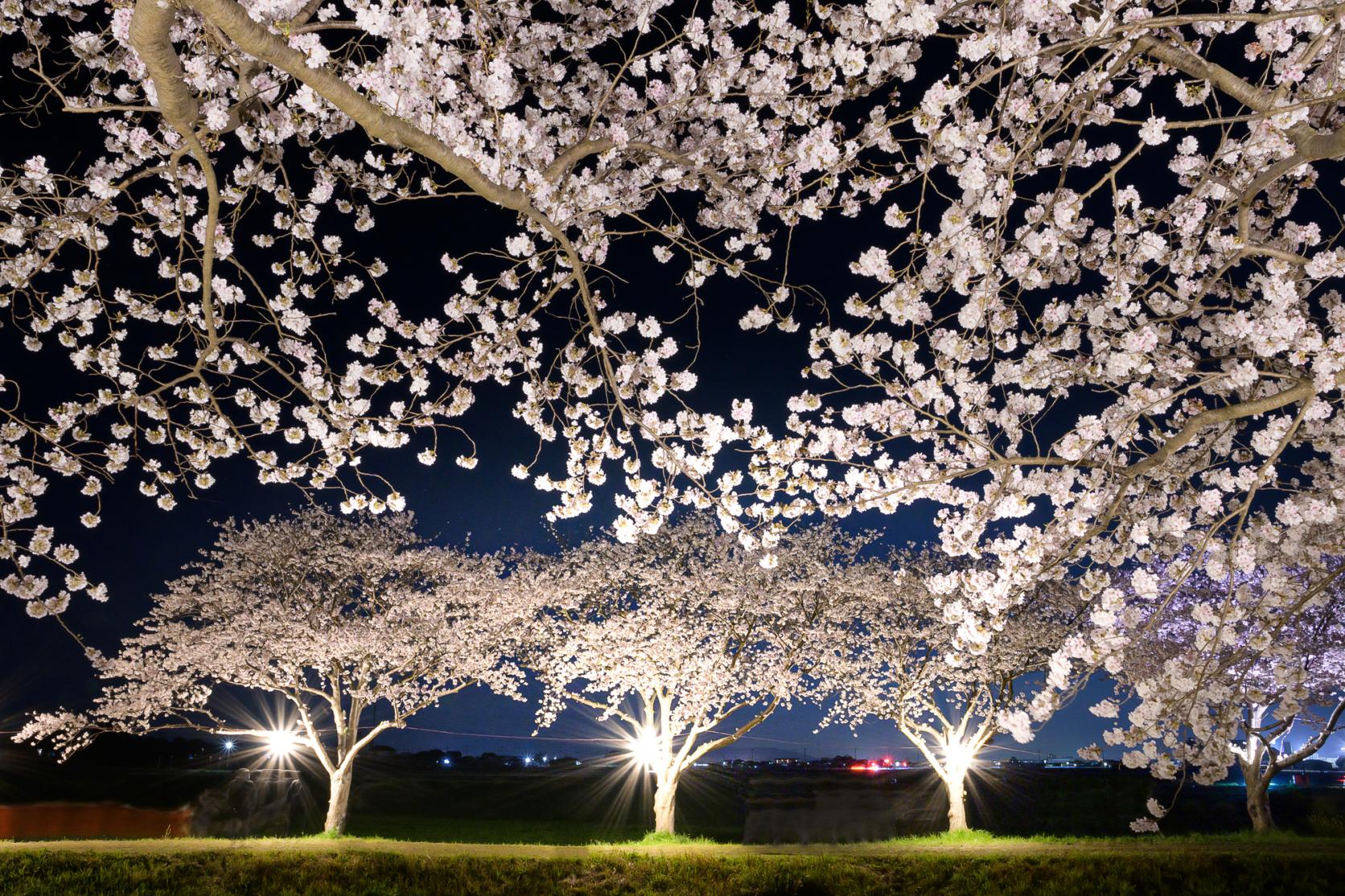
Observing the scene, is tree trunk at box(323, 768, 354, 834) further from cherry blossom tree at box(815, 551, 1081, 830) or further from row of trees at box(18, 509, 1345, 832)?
cherry blossom tree at box(815, 551, 1081, 830)

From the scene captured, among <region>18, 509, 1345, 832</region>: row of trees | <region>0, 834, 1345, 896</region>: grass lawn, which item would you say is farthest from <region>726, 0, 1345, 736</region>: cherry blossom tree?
<region>18, 509, 1345, 832</region>: row of trees

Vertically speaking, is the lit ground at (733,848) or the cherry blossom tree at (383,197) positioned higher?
the cherry blossom tree at (383,197)

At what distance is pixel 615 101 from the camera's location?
6.58 m

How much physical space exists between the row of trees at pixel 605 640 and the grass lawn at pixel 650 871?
214 inches

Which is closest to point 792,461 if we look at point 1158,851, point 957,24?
point 957,24

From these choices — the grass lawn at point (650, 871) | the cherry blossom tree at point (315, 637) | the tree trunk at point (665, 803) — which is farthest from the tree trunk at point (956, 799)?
the cherry blossom tree at point (315, 637)

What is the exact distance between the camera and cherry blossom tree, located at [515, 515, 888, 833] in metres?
19.2

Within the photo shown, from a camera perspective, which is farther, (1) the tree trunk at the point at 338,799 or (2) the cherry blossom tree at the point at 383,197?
(1) the tree trunk at the point at 338,799

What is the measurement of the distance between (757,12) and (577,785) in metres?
32.9

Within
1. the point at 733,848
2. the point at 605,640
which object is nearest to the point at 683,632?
the point at 605,640

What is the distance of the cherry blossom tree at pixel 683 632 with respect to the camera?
1922cm

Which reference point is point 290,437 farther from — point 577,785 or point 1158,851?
point 577,785

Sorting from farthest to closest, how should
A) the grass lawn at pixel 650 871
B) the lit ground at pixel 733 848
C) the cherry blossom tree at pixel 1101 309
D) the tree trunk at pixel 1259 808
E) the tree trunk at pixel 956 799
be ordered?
the tree trunk at pixel 956 799
the tree trunk at pixel 1259 808
the lit ground at pixel 733 848
the grass lawn at pixel 650 871
the cherry blossom tree at pixel 1101 309

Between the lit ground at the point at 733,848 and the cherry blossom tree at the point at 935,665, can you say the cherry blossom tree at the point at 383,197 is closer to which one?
the lit ground at the point at 733,848
